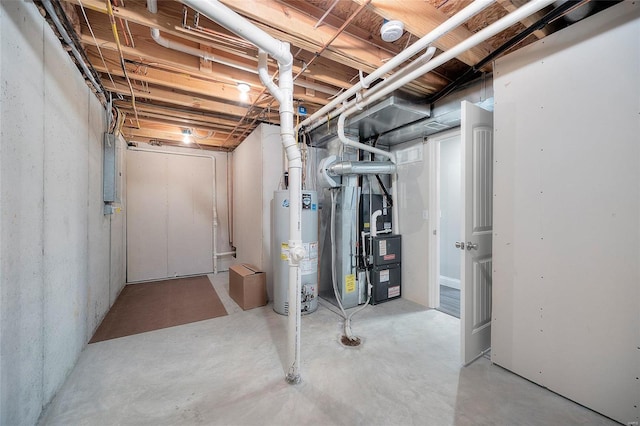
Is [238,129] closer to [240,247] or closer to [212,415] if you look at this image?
[240,247]

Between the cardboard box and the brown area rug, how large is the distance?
0.24 metres

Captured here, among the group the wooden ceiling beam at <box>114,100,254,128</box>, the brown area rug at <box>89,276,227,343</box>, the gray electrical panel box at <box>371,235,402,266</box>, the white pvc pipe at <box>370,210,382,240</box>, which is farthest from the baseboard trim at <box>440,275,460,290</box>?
the wooden ceiling beam at <box>114,100,254,128</box>

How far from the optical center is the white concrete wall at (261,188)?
3.43 m

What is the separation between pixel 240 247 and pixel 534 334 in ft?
12.9

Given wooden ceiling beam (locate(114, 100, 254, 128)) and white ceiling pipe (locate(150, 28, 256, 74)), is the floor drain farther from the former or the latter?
wooden ceiling beam (locate(114, 100, 254, 128))

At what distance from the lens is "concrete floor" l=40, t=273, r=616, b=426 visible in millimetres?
1478

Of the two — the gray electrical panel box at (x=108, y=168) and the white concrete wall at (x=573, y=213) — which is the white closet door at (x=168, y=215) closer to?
the gray electrical panel box at (x=108, y=168)

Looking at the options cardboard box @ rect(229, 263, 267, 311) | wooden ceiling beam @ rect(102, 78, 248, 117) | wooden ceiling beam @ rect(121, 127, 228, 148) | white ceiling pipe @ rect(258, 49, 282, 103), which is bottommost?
cardboard box @ rect(229, 263, 267, 311)

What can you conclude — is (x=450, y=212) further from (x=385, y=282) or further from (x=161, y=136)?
(x=161, y=136)

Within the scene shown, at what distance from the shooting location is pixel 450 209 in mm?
4176

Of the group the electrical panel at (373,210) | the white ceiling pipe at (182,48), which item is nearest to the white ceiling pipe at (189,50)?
the white ceiling pipe at (182,48)

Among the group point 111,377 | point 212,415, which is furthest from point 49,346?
point 212,415

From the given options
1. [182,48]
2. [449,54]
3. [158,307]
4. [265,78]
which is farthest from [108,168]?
[449,54]

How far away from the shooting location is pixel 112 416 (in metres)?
1.49
